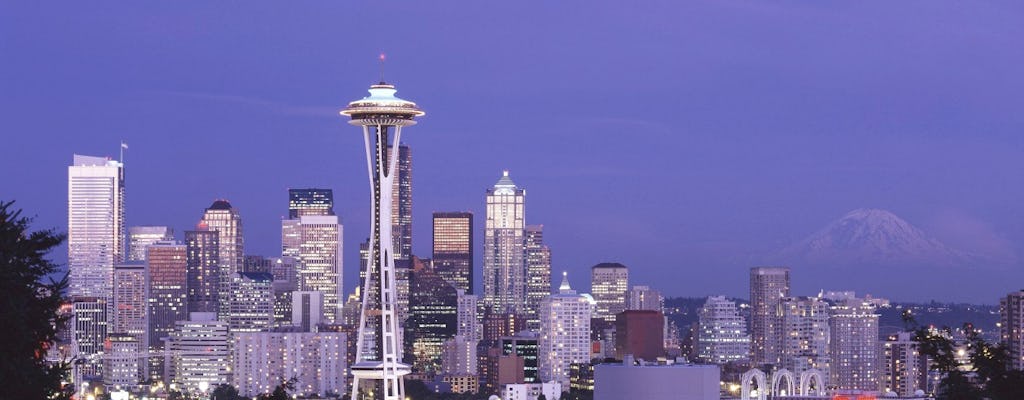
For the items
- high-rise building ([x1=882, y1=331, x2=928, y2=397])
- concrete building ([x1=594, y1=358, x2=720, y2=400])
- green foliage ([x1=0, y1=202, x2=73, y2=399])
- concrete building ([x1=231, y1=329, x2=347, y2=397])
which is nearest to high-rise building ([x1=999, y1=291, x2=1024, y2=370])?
high-rise building ([x1=882, y1=331, x2=928, y2=397])

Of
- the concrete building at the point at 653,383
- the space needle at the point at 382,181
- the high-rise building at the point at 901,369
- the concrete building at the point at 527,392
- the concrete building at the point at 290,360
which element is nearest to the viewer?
the concrete building at the point at 653,383

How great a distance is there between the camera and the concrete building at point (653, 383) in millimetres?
66062

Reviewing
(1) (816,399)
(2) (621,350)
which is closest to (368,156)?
(1) (816,399)

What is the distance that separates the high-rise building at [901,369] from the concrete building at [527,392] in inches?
1103

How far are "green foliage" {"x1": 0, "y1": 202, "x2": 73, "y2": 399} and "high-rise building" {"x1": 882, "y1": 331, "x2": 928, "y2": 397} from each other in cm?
13871

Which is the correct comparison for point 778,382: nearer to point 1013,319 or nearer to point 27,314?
point 1013,319

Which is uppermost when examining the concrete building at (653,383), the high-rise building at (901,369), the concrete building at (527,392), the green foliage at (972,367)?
the green foliage at (972,367)

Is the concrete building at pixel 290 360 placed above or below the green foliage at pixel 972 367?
below

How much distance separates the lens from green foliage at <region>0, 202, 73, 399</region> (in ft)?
78.6

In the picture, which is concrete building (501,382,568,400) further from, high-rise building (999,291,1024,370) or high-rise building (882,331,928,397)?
high-rise building (999,291,1024,370)

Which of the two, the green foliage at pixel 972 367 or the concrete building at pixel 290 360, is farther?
the concrete building at pixel 290 360

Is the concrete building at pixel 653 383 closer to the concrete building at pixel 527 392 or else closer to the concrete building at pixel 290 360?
the concrete building at pixel 527 392

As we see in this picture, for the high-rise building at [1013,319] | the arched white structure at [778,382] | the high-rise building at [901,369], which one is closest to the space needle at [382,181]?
the arched white structure at [778,382]

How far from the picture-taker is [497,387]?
178m
